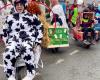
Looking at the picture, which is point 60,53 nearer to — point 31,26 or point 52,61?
point 52,61

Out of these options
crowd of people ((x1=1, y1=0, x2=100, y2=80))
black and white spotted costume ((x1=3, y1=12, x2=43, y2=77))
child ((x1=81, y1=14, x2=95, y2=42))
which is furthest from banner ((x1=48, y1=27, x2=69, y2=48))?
black and white spotted costume ((x1=3, y1=12, x2=43, y2=77))

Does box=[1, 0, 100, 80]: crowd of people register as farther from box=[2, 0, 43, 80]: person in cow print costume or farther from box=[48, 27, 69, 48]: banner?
box=[48, 27, 69, 48]: banner

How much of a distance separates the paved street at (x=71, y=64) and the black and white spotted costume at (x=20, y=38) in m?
1.18

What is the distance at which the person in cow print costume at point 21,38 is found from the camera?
7.47 meters

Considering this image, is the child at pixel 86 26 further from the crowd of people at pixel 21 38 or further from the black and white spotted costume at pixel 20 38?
the black and white spotted costume at pixel 20 38

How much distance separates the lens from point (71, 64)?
33.7 ft

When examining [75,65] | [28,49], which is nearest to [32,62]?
[28,49]

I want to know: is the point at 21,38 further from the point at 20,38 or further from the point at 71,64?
the point at 71,64

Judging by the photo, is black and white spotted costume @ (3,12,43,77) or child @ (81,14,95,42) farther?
child @ (81,14,95,42)

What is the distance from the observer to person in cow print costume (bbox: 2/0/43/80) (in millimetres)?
7473

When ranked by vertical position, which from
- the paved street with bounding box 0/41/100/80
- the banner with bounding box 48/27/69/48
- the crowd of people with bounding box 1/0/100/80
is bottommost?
the paved street with bounding box 0/41/100/80

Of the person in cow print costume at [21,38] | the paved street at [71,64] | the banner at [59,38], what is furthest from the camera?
the banner at [59,38]

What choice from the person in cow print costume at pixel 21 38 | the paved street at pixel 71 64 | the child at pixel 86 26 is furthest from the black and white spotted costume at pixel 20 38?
the child at pixel 86 26

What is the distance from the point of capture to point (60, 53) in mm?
11867
